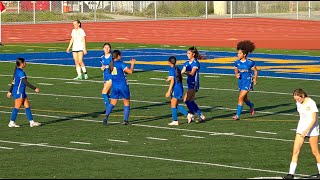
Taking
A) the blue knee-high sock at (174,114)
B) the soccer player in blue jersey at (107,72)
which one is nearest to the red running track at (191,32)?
the soccer player in blue jersey at (107,72)

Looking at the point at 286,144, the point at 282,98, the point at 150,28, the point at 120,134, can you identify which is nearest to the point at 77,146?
the point at 120,134

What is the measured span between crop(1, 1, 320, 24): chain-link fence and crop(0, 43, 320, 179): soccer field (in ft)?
140

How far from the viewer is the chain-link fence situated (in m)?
77.8

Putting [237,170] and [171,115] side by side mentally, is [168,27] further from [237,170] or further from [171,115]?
[237,170]

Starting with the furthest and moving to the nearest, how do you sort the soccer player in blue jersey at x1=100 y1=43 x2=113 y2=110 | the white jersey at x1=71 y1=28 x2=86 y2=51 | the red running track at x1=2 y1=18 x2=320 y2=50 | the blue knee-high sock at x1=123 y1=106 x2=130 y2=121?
the red running track at x1=2 y1=18 x2=320 y2=50
the white jersey at x1=71 y1=28 x2=86 y2=51
the soccer player in blue jersey at x1=100 y1=43 x2=113 y2=110
the blue knee-high sock at x1=123 y1=106 x2=130 y2=121

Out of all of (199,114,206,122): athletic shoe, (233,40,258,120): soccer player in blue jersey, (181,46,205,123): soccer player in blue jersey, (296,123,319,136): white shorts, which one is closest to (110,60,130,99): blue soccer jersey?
(181,46,205,123): soccer player in blue jersey

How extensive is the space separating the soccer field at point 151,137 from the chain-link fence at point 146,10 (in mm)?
42541

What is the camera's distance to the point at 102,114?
28.0 m

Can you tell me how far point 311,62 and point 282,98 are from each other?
39.3 feet

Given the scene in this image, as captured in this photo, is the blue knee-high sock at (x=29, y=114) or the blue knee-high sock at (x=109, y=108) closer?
the blue knee-high sock at (x=29, y=114)

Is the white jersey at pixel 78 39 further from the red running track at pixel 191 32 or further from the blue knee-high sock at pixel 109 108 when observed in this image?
the red running track at pixel 191 32

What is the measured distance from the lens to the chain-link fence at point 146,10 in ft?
255

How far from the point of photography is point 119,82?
25.9 meters

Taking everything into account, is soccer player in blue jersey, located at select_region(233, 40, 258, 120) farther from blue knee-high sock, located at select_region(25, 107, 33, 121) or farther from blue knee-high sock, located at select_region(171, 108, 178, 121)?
blue knee-high sock, located at select_region(25, 107, 33, 121)
